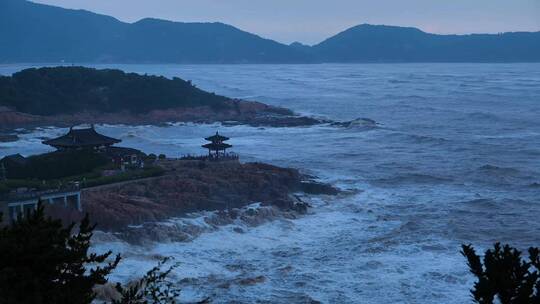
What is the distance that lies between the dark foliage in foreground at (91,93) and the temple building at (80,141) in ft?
96.2

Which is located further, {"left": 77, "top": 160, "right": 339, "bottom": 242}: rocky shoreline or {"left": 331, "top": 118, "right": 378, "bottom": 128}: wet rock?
{"left": 331, "top": 118, "right": 378, "bottom": 128}: wet rock

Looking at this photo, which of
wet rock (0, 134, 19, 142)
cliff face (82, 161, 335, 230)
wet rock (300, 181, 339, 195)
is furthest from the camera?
wet rock (0, 134, 19, 142)

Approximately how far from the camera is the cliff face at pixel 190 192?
71.2 feet

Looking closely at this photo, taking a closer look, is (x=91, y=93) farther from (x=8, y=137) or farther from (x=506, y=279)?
(x=506, y=279)

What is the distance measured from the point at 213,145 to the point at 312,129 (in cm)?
2171

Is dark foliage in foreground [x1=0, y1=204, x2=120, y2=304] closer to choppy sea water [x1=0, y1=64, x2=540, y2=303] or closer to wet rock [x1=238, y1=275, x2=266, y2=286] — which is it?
choppy sea water [x1=0, y1=64, x2=540, y2=303]

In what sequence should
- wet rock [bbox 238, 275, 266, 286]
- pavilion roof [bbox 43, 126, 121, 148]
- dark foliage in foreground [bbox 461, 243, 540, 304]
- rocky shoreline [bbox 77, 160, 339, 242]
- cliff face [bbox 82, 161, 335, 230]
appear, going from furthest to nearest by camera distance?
pavilion roof [bbox 43, 126, 121, 148]
cliff face [bbox 82, 161, 335, 230]
rocky shoreline [bbox 77, 160, 339, 242]
wet rock [bbox 238, 275, 266, 286]
dark foliage in foreground [bbox 461, 243, 540, 304]

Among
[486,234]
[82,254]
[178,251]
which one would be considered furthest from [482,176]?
[82,254]

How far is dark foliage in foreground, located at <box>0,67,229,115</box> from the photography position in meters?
57.7

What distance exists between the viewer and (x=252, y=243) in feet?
67.3

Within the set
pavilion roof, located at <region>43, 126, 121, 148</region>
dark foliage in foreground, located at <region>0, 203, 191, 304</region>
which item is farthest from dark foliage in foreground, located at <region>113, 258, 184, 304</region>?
pavilion roof, located at <region>43, 126, 121, 148</region>

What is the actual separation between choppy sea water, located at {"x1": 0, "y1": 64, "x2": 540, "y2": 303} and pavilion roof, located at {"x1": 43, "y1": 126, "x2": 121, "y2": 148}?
9.32 m

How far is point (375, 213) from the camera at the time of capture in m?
23.7

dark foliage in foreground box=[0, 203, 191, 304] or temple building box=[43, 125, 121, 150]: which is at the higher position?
dark foliage in foreground box=[0, 203, 191, 304]
